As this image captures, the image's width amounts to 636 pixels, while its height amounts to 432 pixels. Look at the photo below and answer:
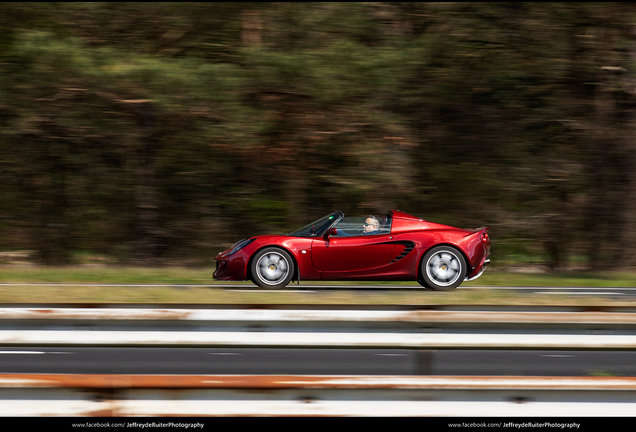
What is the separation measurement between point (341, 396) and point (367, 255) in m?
6.16

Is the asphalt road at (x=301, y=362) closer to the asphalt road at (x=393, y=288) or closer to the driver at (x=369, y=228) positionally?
the asphalt road at (x=393, y=288)

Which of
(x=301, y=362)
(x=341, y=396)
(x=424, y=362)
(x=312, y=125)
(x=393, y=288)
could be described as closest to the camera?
(x=341, y=396)

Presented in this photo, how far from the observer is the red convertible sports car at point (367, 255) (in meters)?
9.72

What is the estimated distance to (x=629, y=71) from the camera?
45.9 feet

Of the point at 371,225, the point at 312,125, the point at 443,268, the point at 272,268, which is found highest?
the point at 312,125

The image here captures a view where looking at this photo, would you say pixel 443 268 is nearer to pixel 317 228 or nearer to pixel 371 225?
pixel 371 225

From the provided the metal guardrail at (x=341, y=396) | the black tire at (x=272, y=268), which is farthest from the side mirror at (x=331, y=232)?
the metal guardrail at (x=341, y=396)

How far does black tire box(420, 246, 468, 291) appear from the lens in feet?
31.9

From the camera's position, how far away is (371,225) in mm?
9914

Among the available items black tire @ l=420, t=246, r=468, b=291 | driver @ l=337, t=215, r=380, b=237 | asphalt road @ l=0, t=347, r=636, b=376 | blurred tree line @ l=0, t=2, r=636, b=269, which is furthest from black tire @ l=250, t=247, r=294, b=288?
blurred tree line @ l=0, t=2, r=636, b=269

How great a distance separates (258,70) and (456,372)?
33.4 feet

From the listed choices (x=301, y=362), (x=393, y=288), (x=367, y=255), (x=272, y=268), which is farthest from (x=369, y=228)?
(x=301, y=362)

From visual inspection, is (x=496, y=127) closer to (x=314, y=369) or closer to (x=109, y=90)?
(x=109, y=90)
